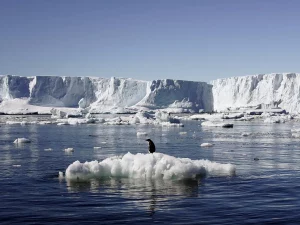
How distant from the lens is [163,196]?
14.2 metres

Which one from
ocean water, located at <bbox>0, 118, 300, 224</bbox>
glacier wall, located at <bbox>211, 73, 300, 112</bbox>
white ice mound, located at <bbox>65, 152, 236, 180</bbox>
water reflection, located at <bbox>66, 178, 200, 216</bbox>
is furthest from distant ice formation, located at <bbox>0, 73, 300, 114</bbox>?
water reflection, located at <bbox>66, 178, 200, 216</bbox>

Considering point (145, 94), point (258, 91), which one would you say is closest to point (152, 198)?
point (258, 91)

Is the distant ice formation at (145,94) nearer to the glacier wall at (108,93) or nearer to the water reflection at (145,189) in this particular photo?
the glacier wall at (108,93)

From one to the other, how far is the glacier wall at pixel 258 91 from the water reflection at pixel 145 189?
117 metres

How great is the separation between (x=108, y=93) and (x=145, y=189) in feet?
481

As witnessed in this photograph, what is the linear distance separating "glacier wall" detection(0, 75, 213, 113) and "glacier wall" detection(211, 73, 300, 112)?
566cm

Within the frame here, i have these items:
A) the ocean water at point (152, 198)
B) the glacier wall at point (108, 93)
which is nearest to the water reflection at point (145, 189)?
the ocean water at point (152, 198)

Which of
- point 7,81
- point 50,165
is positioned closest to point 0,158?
point 50,165

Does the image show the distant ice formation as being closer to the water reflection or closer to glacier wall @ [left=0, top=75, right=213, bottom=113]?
glacier wall @ [left=0, top=75, right=213, bottom=113]

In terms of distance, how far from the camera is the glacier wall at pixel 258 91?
134 m

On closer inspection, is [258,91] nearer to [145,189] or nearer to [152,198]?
[145,189]

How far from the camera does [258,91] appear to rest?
14538 cm

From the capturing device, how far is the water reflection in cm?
1351

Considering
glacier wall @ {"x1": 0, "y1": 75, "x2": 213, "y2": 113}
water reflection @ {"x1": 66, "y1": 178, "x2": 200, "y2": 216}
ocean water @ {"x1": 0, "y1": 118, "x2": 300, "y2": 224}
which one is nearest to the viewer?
ocean water @ {"x1": 0, "y1": 118, "x2": 300, "y2": 224}
